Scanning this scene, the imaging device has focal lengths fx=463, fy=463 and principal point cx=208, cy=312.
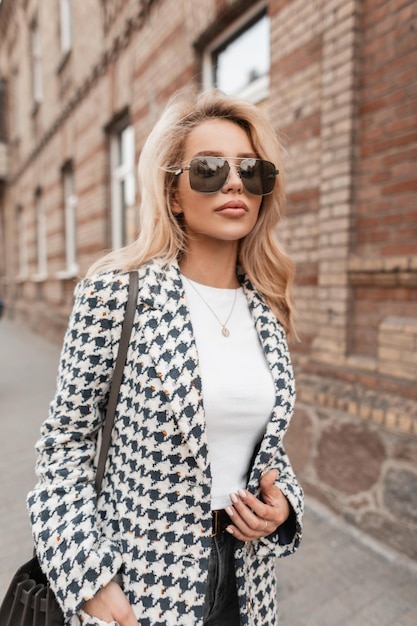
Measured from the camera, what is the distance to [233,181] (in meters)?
1.40

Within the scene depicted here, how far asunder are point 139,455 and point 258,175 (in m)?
0.91

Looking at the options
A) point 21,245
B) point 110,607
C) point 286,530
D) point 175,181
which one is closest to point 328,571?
point 286,530

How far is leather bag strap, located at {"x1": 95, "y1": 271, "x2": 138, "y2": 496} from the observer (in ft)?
3.95

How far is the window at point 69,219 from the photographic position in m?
9.99

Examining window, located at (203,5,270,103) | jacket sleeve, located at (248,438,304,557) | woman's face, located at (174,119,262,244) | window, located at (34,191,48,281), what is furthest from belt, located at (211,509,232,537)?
window, located at (34,191,48,281)

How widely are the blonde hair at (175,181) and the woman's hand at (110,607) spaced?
81 cm

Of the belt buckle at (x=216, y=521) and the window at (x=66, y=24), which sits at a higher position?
the window at (x=66, y=24)

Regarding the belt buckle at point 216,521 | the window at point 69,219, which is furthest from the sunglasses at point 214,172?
the window at point 69,219

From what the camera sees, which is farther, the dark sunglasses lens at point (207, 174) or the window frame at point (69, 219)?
the window frame at point (69, 219)

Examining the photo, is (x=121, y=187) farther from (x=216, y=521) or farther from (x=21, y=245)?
(x=21, y=245)

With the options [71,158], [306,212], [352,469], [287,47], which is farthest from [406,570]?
[71,158]

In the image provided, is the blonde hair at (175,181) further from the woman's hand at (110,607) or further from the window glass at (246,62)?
the window glass at (246,62)

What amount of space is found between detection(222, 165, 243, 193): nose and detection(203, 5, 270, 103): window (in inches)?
123

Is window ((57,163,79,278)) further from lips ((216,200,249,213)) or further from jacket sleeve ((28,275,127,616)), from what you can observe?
jacket sleeve ((28,275,127,616))
